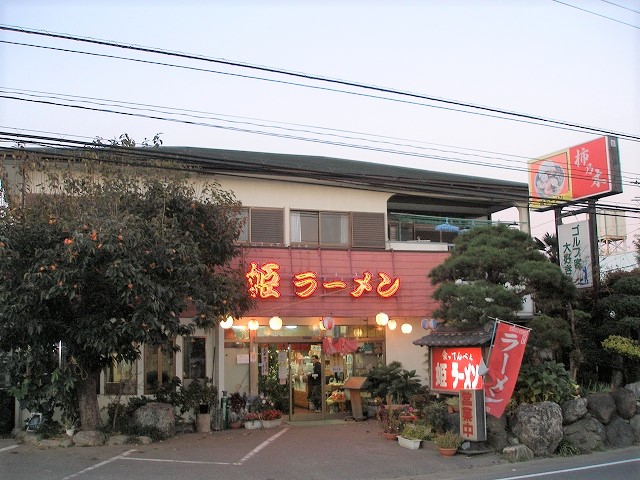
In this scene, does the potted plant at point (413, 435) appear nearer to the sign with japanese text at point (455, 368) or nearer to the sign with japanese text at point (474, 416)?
the sign with japanese text at point (455, 368)

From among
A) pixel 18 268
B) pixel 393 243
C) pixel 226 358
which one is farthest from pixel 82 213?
pixel 393 243

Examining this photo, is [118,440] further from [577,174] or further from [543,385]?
[577,174]

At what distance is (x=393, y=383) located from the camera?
18.5 m

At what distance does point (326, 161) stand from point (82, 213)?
11.9 metres

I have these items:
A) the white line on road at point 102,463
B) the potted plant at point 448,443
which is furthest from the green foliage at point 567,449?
the white line on road at point 102,463

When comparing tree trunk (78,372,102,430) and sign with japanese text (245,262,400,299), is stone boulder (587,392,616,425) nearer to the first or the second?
sign with japanese text (245,262,400,299)

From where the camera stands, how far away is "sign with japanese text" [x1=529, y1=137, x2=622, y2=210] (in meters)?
20.2

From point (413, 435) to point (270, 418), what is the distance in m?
5.08

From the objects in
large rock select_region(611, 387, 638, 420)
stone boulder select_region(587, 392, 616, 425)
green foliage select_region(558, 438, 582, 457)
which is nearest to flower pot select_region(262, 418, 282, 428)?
green foliage select_region(558, 438, 582, 457)

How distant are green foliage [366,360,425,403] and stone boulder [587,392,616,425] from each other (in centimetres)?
467

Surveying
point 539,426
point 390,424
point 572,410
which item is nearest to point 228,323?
point 390,424

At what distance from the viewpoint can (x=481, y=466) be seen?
13.3 m

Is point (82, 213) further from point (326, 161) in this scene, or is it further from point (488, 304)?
point (326, 161)

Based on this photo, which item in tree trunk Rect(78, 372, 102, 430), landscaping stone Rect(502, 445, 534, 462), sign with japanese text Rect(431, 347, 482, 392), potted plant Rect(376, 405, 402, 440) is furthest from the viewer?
potted plant Rect(376, 405, 402, 440)
